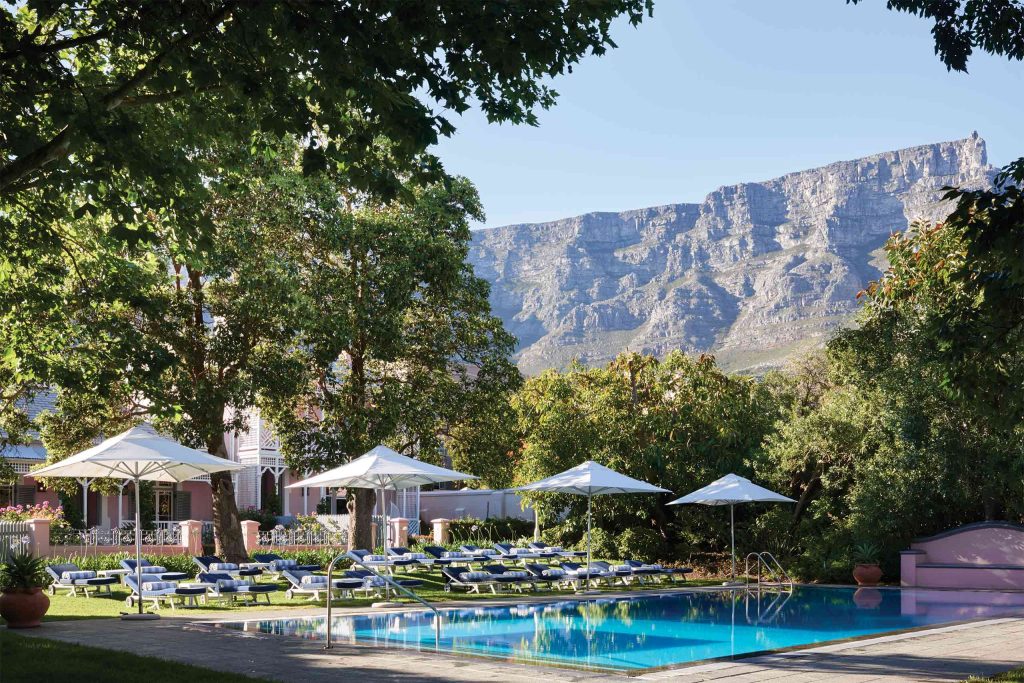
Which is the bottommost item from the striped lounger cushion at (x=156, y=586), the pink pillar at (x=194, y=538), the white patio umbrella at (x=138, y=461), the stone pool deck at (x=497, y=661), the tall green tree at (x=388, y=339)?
the pink pillar at (x=194, y=538)

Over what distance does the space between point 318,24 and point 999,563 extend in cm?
2283

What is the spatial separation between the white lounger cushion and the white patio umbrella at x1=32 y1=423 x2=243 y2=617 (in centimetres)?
278

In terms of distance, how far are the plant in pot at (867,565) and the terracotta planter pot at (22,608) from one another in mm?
19261

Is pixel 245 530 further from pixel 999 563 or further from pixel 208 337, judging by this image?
pixel 999 563

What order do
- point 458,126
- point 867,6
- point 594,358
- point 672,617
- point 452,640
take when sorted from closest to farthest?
point 458,126 < point 867,6 < point 452,640 < point 672,617 < point 594,358

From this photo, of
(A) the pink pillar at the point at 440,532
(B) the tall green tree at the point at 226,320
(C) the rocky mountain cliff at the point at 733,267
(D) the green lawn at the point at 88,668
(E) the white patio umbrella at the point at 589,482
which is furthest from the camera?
(C) the rocky mountain cliff at the point at 733,267

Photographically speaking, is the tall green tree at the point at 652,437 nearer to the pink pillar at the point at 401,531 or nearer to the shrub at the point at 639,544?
the shrub at the point at 639,544

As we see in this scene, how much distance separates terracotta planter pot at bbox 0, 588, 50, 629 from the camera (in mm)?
14805

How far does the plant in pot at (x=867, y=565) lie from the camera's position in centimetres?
2617

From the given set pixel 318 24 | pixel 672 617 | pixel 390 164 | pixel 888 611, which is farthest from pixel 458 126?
pixel 888 611

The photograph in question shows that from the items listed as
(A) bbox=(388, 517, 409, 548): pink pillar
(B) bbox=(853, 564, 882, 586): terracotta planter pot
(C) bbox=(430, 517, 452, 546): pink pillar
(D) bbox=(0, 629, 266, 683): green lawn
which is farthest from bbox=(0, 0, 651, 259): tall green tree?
(C) bbox=(430, 517, 452, 546): pink pillar

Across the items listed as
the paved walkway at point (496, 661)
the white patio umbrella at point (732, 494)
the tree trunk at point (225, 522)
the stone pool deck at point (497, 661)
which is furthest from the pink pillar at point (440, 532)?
the paved walkway at point (496, 661)

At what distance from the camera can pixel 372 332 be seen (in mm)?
24266

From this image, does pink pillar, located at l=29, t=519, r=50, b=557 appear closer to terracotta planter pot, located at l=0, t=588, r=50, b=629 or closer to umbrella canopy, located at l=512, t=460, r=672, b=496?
terracotta planter pot, located at l=0, t=588, r=50, b=629
